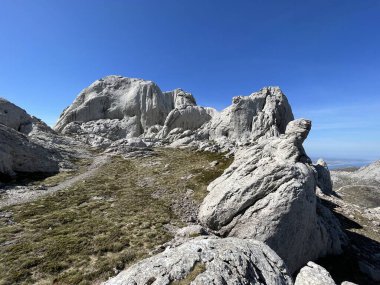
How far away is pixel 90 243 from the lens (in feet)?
64.5

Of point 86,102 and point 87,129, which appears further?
point 86,102

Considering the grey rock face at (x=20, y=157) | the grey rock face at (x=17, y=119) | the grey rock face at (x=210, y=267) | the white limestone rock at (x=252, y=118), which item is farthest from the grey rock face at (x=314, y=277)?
the grey rock face at (x=17, y=119)

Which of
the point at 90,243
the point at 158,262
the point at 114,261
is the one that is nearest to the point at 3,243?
the point at 90,243

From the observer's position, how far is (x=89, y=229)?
22250mm

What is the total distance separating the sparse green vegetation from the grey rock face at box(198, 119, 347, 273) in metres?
5.68

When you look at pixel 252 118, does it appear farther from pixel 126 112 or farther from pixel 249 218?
pixel 249 218

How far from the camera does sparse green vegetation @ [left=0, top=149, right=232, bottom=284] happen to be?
1614 centimetres

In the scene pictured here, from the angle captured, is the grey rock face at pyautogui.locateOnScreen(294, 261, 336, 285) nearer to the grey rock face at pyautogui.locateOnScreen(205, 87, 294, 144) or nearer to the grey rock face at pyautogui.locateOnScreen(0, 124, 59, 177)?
the grey rock face at pyautogui.locateOnScreen(0, 124, 59, 177)

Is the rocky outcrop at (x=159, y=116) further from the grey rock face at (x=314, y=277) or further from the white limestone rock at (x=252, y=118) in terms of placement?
the grey rock face at (x=314, y=277)

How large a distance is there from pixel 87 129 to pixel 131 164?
5595cm

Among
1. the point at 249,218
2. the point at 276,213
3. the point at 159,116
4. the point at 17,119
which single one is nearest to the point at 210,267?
the point at 249,218

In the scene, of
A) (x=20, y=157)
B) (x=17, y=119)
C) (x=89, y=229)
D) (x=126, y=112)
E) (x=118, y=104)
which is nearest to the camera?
(x=89, y=229)

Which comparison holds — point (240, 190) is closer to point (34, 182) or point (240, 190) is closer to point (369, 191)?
point (34, 182)

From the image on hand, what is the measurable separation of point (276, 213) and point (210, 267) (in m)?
12.3
